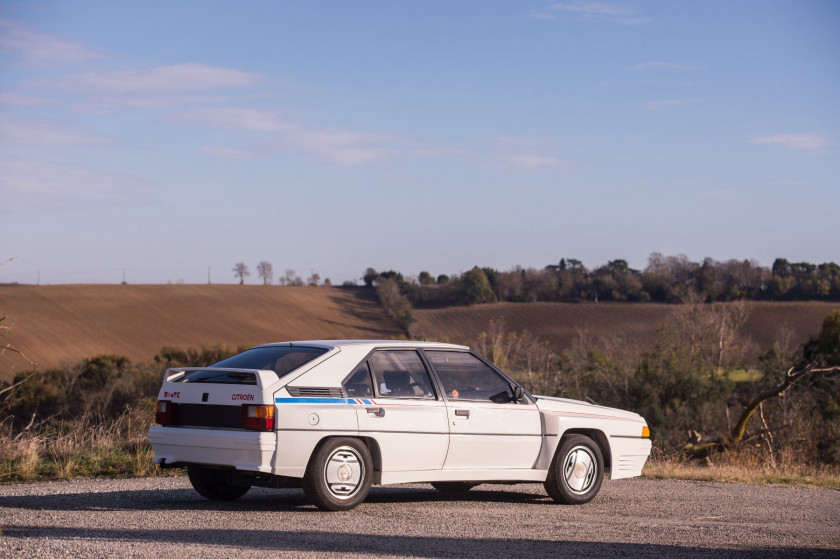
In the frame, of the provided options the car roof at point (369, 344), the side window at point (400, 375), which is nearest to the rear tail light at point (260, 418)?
the car roof at point (369, 344)

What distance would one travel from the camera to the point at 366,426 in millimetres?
8383

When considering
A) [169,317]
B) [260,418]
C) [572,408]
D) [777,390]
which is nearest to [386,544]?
[260,418]

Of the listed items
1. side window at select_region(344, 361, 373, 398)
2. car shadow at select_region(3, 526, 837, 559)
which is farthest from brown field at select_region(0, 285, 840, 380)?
car shadow at select_region(3, 526, 837, 559)

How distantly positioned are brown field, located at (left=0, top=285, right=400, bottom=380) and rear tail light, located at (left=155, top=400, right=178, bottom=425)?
5400 cm

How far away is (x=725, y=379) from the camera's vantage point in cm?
3541

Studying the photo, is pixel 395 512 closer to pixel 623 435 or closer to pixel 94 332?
pixel 623 435

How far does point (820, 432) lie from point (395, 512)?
67.6 ft

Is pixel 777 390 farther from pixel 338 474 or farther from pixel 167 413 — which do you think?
pixel 167 413

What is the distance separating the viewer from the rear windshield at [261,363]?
8.29 metres

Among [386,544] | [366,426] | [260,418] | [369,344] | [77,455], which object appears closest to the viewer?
[386,544]

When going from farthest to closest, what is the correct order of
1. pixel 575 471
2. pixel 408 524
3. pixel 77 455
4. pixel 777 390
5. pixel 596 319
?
pixel 596 319 < pixel 777 390 < pixel 77 455 < pixel 575 471 < pixel 408 524

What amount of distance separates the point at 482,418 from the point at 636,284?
273 ft

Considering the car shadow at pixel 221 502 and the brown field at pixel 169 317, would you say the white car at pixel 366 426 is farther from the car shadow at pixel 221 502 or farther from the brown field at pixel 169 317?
the brown field at pixel 169 317

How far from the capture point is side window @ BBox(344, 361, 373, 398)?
8477mm
